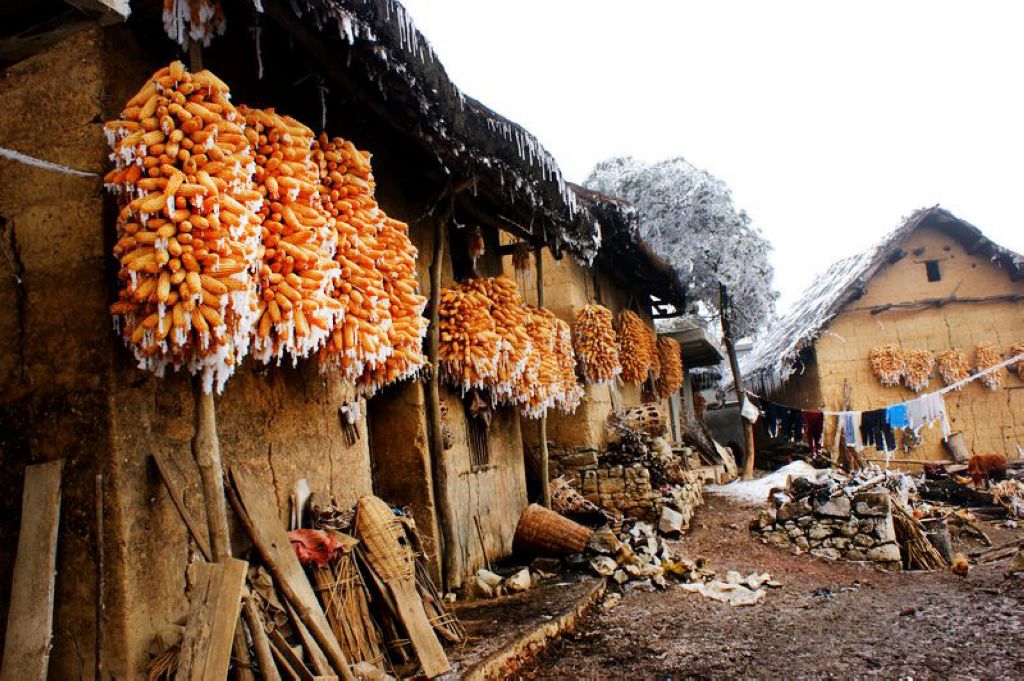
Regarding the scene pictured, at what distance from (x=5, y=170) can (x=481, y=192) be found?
4.29 meters

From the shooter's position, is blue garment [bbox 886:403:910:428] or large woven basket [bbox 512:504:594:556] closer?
large woven basket [bbox 512:504:594:556]

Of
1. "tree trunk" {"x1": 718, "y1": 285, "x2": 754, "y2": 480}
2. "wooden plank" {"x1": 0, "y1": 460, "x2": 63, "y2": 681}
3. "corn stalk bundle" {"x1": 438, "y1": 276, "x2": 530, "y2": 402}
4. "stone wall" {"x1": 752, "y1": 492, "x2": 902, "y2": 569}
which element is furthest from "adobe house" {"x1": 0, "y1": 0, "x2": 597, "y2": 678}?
"tree trunk" {"x1": 718, "y1": 285, "x2": 754, "y2": 480}

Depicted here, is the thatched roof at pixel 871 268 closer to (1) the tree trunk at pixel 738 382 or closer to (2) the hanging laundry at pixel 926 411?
(1) the tree trunk at pixel 738 382

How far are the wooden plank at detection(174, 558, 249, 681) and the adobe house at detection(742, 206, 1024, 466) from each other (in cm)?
1507

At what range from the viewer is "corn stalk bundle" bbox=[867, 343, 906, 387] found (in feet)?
50.9

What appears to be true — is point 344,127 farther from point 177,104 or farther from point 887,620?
point 887,620

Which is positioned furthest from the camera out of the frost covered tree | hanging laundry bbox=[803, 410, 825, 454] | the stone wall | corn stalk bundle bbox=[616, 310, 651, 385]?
the frost covered tree

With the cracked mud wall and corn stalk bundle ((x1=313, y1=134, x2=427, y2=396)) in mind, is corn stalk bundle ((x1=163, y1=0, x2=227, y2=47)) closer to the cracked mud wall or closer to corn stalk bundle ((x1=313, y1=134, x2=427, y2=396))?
corn stalk bundle ((x1=313, y1=134, x2=427, y2=396))

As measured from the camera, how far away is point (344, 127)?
17.6 ft

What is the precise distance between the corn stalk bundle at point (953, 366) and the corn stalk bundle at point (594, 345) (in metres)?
10.3

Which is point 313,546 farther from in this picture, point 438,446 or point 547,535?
point 547,535

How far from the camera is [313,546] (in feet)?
12.4

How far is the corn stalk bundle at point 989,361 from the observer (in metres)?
15.1

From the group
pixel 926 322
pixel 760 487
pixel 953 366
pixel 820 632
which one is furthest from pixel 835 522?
pixel 926 322
